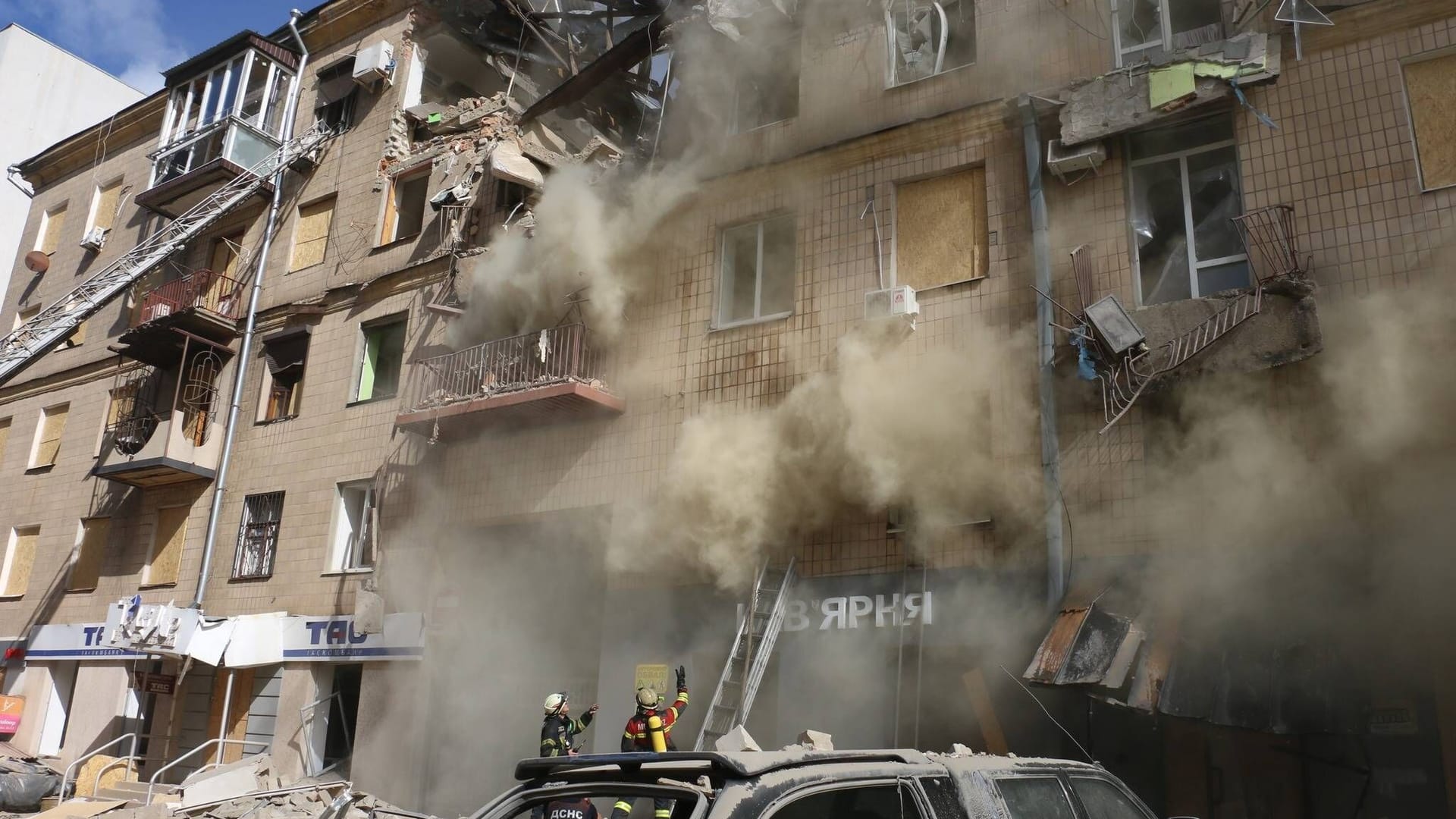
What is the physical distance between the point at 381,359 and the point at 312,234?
3.62m

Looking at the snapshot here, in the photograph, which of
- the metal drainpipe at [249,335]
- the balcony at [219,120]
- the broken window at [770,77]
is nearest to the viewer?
the broken window at [770,77]

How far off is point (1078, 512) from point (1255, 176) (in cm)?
354

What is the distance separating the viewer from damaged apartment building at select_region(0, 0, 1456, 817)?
348 inches

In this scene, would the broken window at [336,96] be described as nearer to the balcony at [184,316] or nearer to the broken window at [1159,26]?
the balcony at [184,316]

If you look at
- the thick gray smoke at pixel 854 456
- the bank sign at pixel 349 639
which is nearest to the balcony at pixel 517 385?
the thick gray smoke at pixel 854 456

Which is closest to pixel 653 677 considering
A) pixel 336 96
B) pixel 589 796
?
pixel 589 796

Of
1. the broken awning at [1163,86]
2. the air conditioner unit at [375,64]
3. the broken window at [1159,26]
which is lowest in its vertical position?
the broken awning at [1163,86]

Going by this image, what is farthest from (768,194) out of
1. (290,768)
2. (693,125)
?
(290,768)

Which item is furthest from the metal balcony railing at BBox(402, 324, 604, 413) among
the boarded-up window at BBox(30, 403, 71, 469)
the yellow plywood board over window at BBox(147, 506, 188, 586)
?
the boarded-up window at BBox(30, 403, 71, 469)

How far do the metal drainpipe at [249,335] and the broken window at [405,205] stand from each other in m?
2.69

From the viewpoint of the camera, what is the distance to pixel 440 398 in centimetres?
1434

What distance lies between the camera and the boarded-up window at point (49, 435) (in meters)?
21.4

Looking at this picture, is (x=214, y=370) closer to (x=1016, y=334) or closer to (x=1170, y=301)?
(x=1016, y=334)

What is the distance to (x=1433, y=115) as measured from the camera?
8.91 m
